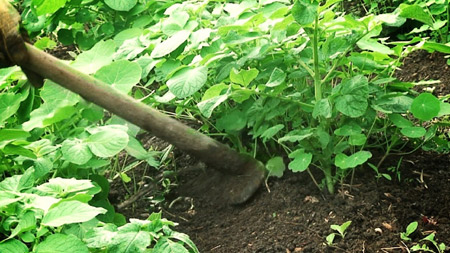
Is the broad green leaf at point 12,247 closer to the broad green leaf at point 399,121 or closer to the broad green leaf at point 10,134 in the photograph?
the broad green leaf at point 10,134

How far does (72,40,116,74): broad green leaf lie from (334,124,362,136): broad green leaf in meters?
0.72

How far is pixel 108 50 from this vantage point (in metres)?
1.97

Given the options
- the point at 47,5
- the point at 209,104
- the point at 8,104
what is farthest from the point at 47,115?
the point at 209,104

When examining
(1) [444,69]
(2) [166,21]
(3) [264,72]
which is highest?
(2) [166,21]

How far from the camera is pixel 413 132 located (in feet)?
5.69

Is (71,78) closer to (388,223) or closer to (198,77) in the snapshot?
(198,77)

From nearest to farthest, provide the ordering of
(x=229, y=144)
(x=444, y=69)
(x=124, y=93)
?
1. (x=124, y=93)
2. (x=229, y=144)
3. (x=444, y=69)

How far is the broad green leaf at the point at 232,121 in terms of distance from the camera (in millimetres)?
1934

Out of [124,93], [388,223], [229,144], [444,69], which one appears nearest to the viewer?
[388,223]

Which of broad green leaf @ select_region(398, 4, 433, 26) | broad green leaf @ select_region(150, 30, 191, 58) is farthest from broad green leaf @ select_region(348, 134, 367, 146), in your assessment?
broad green leaf @ select_region(150, 30, 191, 58)

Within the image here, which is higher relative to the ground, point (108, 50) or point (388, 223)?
point (108, 50)

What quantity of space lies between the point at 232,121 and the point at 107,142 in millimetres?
463

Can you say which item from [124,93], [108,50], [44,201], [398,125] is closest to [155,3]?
[108,50]

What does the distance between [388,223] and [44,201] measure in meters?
0.90
